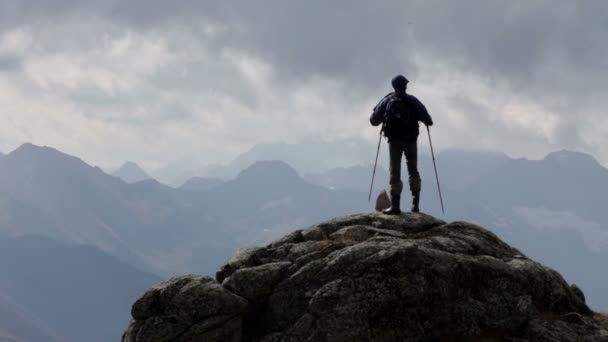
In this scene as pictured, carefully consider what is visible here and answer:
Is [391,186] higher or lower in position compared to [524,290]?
higher

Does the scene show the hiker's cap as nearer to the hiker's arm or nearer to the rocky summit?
the hiker's arm

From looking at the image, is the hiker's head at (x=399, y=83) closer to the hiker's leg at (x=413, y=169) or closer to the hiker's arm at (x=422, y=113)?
the hiker's arm at (x=422, y=113)

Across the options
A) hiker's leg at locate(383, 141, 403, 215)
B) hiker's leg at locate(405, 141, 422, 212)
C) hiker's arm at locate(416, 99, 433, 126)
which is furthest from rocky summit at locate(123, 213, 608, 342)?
hiker's arm at locate(416, 99, 433, 126)

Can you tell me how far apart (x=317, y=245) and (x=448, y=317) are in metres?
4.56

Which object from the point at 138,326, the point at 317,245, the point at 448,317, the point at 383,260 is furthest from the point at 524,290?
the point at 138,326

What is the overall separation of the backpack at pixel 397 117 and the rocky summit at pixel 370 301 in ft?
17.5

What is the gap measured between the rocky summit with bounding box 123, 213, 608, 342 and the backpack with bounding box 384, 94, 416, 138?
5.34 metres

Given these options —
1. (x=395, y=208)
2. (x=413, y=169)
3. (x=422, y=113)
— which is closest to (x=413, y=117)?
(x=422, y=113)

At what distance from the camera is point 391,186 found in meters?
21.3

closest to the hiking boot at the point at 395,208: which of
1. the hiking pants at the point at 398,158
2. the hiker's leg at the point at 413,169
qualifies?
the hiking pants at the point at 398,158

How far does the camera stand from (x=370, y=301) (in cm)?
1485

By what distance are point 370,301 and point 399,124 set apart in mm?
8271

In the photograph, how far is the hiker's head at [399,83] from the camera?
68.5ft

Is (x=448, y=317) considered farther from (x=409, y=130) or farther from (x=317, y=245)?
(x=409, y=130)
